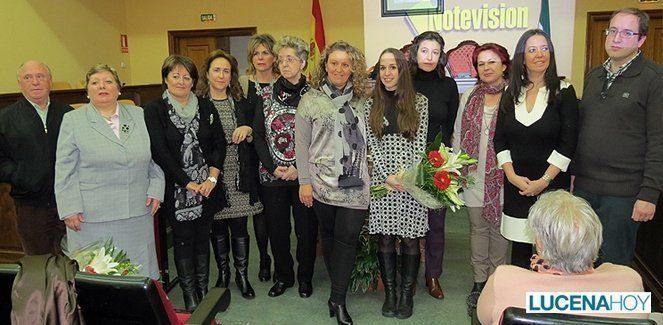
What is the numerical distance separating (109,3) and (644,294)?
820 cm

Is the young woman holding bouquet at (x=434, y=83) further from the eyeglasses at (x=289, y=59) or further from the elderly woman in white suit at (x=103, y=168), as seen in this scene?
the elderly woman in white suit at (x=103, y=168)

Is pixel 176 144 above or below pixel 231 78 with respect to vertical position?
below

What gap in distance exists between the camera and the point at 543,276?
1.38 m

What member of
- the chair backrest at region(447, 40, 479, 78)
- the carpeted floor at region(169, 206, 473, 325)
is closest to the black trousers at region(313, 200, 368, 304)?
the carpeted floor at region(169, 206, 473, 325)

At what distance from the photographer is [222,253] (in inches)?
127

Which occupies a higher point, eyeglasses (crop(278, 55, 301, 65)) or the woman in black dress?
eyeglasses (crop(278, 55, 301, 65))

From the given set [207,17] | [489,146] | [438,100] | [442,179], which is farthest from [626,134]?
[207,17]

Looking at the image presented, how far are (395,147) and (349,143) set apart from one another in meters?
0.24

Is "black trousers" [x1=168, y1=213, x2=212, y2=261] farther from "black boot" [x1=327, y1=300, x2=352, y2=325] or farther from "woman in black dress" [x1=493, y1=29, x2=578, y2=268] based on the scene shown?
"woman in black dress" [x1=493, y1=29, x2=578, y2=268]

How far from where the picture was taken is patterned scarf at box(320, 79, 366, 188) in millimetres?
2670

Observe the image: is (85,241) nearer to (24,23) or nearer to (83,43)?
(24,23)

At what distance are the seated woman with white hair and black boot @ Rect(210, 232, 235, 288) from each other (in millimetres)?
2041

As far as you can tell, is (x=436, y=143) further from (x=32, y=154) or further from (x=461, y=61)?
(x=461, y=61)

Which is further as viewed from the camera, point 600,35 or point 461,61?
point 600,35
